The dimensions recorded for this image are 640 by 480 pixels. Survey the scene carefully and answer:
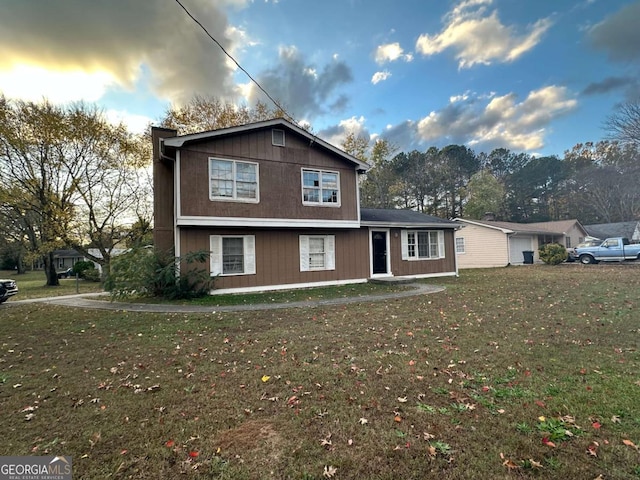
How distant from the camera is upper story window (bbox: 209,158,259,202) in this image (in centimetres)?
1162

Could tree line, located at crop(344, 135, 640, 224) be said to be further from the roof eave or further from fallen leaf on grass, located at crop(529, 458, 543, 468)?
fallen leaf on grass, located at crop(529, 458, 543, 468)

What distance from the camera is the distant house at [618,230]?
3384 cm

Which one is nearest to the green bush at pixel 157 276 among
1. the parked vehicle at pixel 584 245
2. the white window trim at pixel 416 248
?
the white window trim at pixel 416 248

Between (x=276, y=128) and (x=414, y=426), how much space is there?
12.1 metres

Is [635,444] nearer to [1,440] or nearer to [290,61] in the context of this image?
[1,440]

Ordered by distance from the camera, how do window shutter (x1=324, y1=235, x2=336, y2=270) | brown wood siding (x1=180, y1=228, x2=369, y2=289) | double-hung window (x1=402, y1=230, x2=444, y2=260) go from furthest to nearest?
1. double-hung window (x1=402, y1=230, x2=444, y2=260)
2. window shutter (x1=324, y1=235, x2=336, y2=270)
3. brown wood siding (x1=180, y1=228, x2=369, y2=289)

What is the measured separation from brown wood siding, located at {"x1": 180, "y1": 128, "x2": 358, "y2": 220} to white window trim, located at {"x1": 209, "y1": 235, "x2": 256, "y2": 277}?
975 mm

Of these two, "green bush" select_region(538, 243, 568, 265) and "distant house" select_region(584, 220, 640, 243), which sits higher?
"distant house" select_region(584, 220, 640, 243)

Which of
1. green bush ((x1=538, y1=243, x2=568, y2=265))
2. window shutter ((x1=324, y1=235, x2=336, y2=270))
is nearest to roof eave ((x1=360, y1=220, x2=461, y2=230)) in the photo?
window shutter ((x1=324, y1=235, x2=336, y2=270))

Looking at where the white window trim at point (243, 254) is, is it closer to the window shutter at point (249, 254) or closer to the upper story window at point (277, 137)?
the window shutter at point (249, 254)

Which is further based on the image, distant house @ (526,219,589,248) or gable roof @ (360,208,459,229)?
distant house @ (526,219,589,248)

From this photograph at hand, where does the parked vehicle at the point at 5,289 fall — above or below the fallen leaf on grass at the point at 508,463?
above

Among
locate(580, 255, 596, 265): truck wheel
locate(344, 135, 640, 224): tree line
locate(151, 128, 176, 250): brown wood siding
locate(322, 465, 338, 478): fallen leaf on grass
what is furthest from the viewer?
locate(344, 135, 640, 224): tree line
